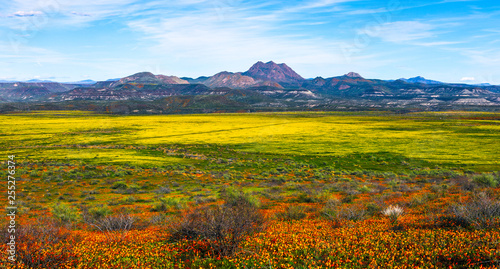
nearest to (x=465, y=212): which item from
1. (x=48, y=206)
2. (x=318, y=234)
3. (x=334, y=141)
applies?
(x=318, y=234)

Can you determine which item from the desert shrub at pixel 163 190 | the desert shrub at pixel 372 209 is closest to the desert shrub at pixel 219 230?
the desert shrub at pixel 372 209

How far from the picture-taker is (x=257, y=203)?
17750 mm

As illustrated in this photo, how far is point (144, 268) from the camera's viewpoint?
7.38 metres

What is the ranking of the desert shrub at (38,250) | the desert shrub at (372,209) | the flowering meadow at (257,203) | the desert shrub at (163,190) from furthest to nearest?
the desert shrub at (163,190) → the desert shrub at (372,209) → the flowering meadow at (257,203) → the desert shrub at (38,250)

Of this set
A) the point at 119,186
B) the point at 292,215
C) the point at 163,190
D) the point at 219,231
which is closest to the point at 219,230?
the point at 219,231

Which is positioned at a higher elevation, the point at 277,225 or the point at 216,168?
the point at 277,225

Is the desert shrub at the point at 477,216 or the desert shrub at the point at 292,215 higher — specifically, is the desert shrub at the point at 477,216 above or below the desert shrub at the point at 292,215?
above

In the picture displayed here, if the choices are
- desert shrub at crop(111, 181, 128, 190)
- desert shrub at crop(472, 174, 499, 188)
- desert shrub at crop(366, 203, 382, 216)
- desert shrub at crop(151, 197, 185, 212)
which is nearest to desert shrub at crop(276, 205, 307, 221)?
desert shrub at crop(366, 203, 382, 216)

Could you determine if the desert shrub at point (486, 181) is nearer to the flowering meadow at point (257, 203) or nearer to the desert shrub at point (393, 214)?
the flowering meadow at point (257, 203)

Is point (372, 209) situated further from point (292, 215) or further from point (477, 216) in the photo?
point (477, 216)

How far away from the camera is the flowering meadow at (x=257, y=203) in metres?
7.98

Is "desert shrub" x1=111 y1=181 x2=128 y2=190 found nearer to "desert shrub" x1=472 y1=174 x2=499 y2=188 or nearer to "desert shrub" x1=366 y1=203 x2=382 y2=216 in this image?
"desert shrub" x1=366 y1=203 x2=382 y2=216

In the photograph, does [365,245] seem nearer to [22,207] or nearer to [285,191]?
[285,191]

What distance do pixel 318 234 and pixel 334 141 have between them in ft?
180
